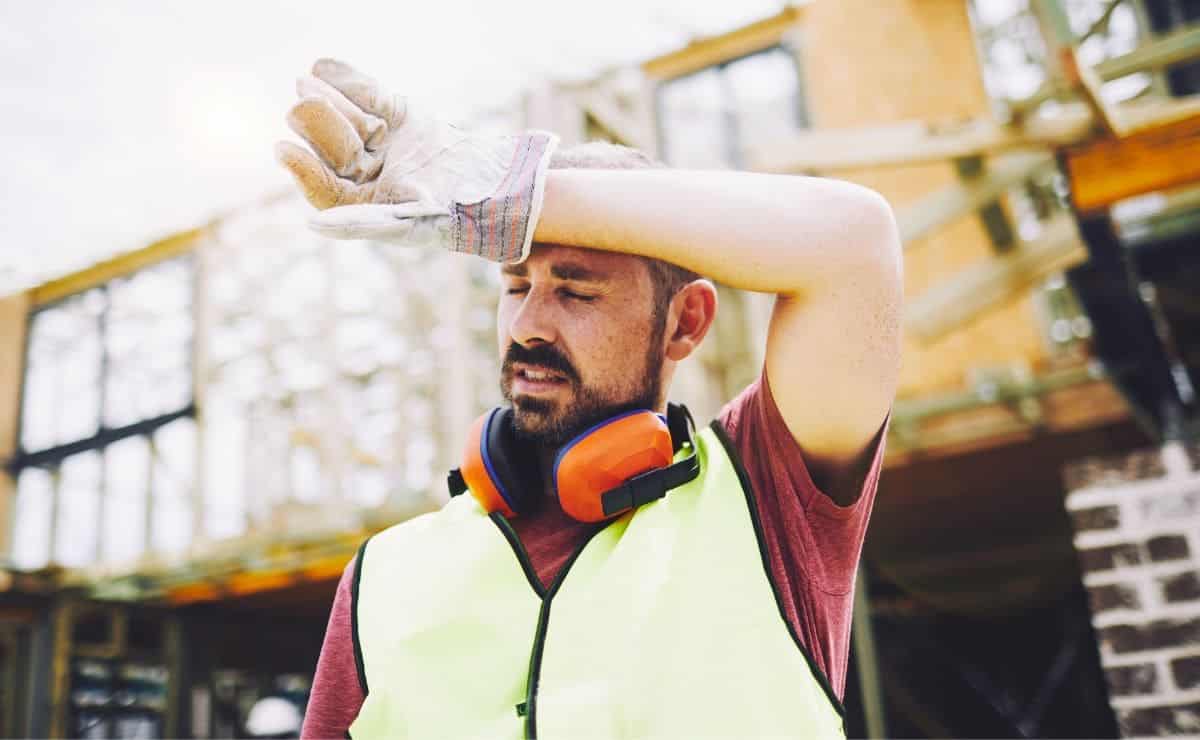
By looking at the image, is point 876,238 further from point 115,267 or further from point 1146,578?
point 115,267

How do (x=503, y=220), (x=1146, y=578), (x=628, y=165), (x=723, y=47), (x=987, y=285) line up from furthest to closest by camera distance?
Answer: (x=723, y=47), (x=987, y=285), (x=1146, y=578), (x=628, y=165), (x=503, y=220)

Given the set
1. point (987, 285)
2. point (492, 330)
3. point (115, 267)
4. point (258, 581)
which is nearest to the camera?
point (987, 285)

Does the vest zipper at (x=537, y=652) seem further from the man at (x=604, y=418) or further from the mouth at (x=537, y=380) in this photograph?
the mouth at (x=537, y=380)

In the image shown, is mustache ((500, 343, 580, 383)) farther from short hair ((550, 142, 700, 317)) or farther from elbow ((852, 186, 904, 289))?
elbow ((852, 186, 904, 289))

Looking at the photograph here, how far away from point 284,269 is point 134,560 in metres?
4.02

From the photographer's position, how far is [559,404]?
4.55ft

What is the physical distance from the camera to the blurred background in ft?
11.1

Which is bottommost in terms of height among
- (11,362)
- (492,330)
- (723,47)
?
(492,330)

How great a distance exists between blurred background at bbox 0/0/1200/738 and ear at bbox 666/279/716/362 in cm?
64

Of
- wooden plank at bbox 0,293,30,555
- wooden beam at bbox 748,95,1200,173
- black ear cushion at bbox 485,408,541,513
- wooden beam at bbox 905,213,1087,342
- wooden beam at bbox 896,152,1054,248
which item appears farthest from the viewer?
wooden plank at bbox 0,293,30,555

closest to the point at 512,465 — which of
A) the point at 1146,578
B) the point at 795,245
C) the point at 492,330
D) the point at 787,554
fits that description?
the point at 787,554

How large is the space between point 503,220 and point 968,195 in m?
3.25

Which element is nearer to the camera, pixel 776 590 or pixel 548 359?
pixel 776 590

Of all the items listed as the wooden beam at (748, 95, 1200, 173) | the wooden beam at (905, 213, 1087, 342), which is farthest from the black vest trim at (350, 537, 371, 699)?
the wooden beam at (905, 213, 1087, 342)
